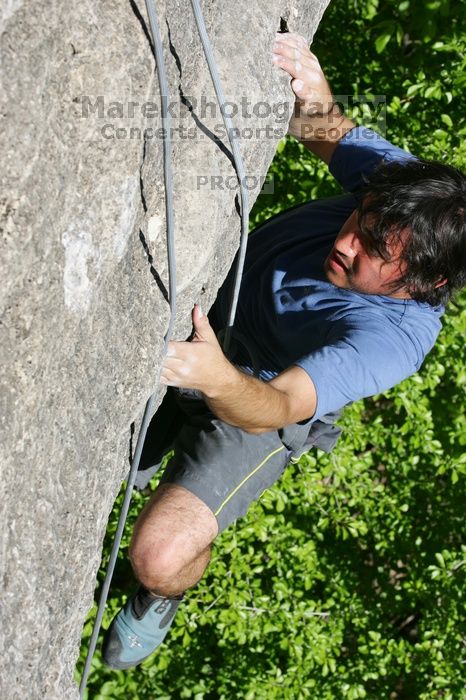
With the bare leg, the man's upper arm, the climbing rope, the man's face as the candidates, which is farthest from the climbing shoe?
the man's face

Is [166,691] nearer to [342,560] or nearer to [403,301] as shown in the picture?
[342,560]

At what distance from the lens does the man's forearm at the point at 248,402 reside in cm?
210

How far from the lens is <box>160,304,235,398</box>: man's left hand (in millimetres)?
2061

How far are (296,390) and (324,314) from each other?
0.38 metres

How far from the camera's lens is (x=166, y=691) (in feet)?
15.6

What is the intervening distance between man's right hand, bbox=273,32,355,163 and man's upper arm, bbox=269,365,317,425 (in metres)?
0.89

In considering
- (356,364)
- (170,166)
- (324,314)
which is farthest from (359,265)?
(170,166)

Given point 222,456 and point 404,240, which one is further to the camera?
point 222,456

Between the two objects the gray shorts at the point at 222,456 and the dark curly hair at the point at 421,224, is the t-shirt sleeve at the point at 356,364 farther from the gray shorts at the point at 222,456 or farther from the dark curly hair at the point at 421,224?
the gray shorts at the point at 222,456

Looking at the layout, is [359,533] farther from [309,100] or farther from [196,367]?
[196,367]

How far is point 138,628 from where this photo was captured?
291 centimetres

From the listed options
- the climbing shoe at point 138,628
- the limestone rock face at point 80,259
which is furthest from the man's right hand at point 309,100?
the climbing shoe at point 138,628

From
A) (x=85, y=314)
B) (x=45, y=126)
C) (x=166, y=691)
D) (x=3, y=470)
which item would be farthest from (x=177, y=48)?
(x=166, y=691)

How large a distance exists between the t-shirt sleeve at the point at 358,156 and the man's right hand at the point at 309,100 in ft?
0.13
